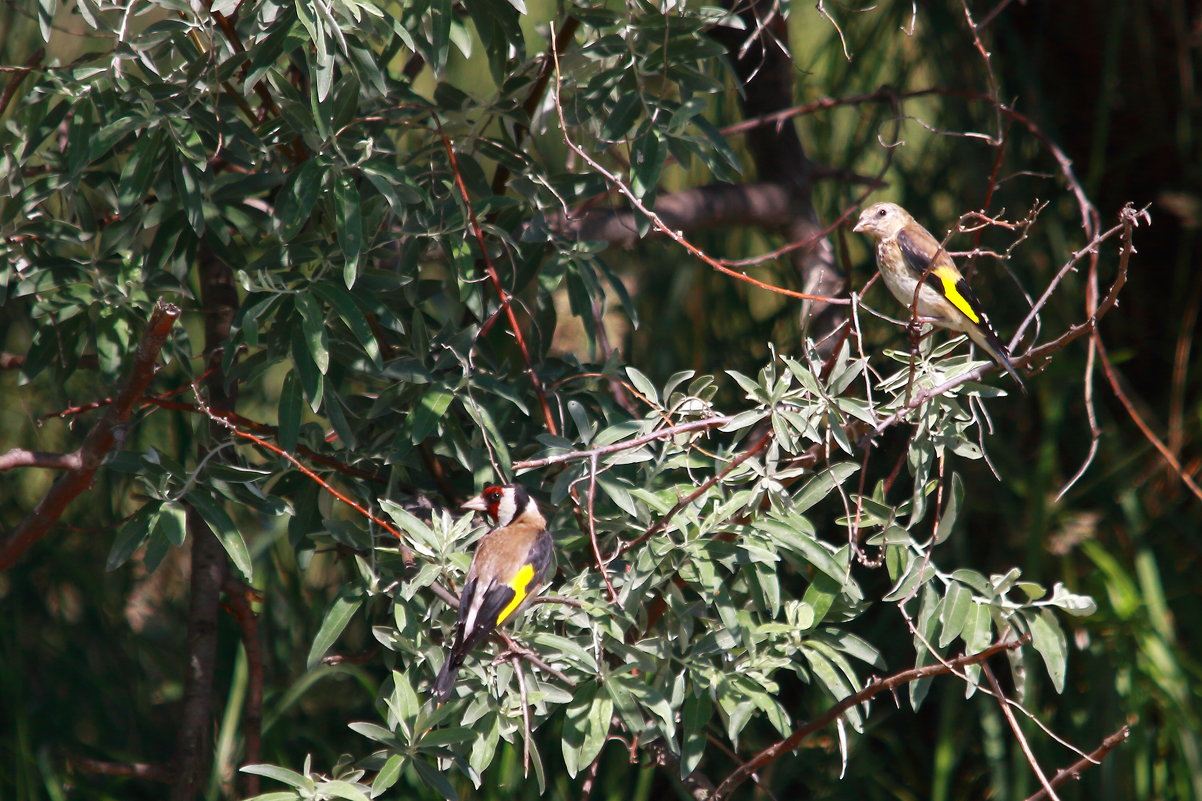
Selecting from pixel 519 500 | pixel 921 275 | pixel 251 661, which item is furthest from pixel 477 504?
pixel 921 275

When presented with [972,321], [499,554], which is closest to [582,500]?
[499,554]

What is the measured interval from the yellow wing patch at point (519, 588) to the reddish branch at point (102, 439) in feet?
2.71

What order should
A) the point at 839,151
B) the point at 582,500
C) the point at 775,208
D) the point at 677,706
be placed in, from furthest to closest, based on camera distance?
the point at 839,151 < the point at 775,208 < the point at 582,500 < the point at 677,706

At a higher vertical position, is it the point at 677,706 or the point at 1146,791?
the point at 677,706

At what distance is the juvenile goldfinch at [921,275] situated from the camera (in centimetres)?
263

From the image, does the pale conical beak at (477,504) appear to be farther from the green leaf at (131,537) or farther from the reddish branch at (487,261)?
the green leaf at (131,537)

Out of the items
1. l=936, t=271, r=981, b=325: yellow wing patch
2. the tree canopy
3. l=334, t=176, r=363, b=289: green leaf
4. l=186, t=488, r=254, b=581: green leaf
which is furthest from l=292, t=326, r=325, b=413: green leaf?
l=936, t=271, r=981, b=325: yellow wing patch

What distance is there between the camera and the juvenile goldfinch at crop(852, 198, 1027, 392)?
2.63m

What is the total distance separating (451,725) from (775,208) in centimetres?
205

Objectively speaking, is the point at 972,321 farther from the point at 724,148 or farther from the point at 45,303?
the point at 45,303

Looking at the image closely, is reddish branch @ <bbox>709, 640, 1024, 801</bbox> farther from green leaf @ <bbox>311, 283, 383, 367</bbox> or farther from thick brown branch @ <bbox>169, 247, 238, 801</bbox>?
thick brown branch @ <bbox>169, 247, 238, 801</bbox>

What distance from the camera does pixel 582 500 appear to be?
2385 mm

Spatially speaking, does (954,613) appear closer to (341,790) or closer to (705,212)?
(341,790)

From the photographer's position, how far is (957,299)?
277 cm
